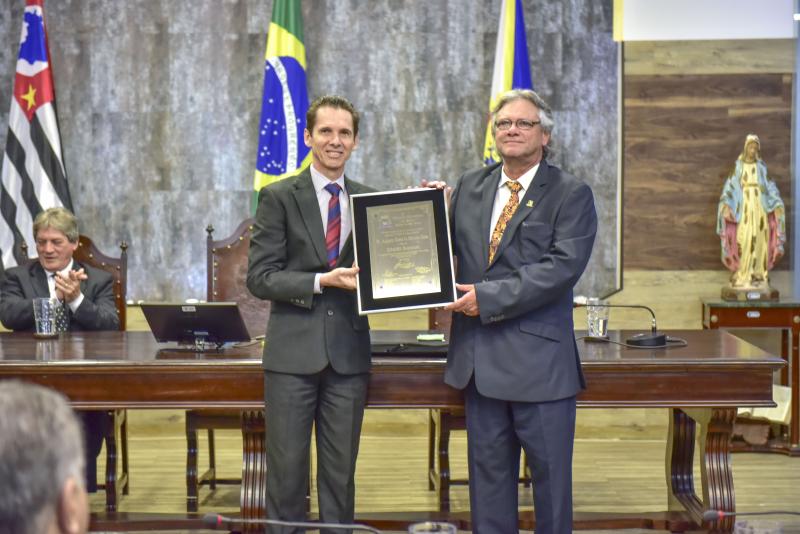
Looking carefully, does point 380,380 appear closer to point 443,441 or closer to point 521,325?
point 521,325

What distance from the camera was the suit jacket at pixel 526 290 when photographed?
2996 mm

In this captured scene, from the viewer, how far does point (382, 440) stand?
6250mm

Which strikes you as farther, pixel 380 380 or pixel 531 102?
pixel 380 380

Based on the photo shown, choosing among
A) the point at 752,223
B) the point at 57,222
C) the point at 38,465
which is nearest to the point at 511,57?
the point at 752,223

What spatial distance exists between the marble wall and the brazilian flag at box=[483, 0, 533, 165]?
222 mm

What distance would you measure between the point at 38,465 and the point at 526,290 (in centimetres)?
191

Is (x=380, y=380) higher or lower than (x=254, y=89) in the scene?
lower

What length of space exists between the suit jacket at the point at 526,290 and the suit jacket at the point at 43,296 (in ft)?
6.66

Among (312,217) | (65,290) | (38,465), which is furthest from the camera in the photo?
(65,290)

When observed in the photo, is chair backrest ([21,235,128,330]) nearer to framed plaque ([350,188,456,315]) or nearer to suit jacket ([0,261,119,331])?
suit jacket ([0,261,119,331])

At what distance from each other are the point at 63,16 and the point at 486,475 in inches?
175

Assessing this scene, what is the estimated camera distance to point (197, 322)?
3764 mm

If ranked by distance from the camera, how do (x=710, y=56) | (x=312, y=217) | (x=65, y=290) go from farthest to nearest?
(x=710, y=56), (x=65, y=290), (x=312, y=217)

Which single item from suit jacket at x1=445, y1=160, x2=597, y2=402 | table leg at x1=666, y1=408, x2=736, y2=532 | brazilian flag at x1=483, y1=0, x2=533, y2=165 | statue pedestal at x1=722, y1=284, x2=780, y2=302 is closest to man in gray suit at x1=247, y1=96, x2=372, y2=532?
suit jacket at x1=445, y1=160, x2=597, y2=402
